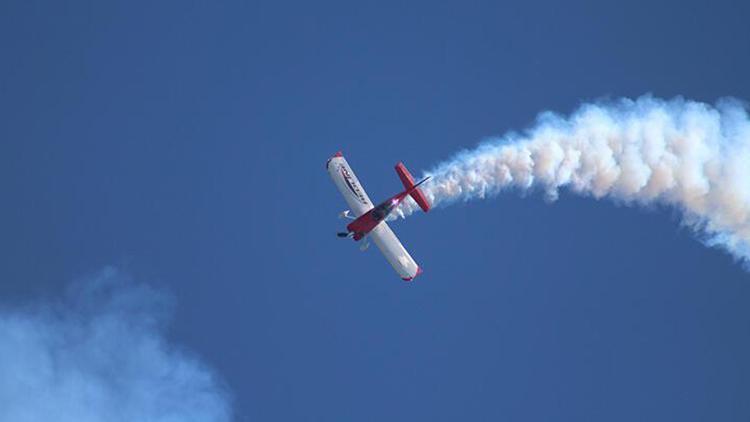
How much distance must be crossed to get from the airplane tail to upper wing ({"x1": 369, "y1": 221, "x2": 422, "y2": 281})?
3.38 m

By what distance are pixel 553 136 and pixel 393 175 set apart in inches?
1053

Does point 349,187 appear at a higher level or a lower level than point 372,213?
higher

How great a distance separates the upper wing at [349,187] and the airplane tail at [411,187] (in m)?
3.17

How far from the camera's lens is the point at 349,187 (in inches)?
2306

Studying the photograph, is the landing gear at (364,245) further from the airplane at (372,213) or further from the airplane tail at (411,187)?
the airplane tail at (411,187)

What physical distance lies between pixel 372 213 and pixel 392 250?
107 inches

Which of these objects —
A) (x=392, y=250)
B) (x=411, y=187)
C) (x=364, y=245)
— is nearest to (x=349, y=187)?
(x=364, y=245)

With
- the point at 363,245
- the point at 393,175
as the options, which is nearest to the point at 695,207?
the point at 363,245

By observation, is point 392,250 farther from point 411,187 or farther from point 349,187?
point 411,187

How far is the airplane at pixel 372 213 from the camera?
56406mm

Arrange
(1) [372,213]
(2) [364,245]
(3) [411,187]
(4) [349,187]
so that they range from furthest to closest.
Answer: (4) [349,187], (2) [364,245], (1) [372,213], (3) [411,187]

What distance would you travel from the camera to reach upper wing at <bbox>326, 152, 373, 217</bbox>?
5834 cm

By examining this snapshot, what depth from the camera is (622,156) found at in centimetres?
5769

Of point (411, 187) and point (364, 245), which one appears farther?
point (364, 245)
